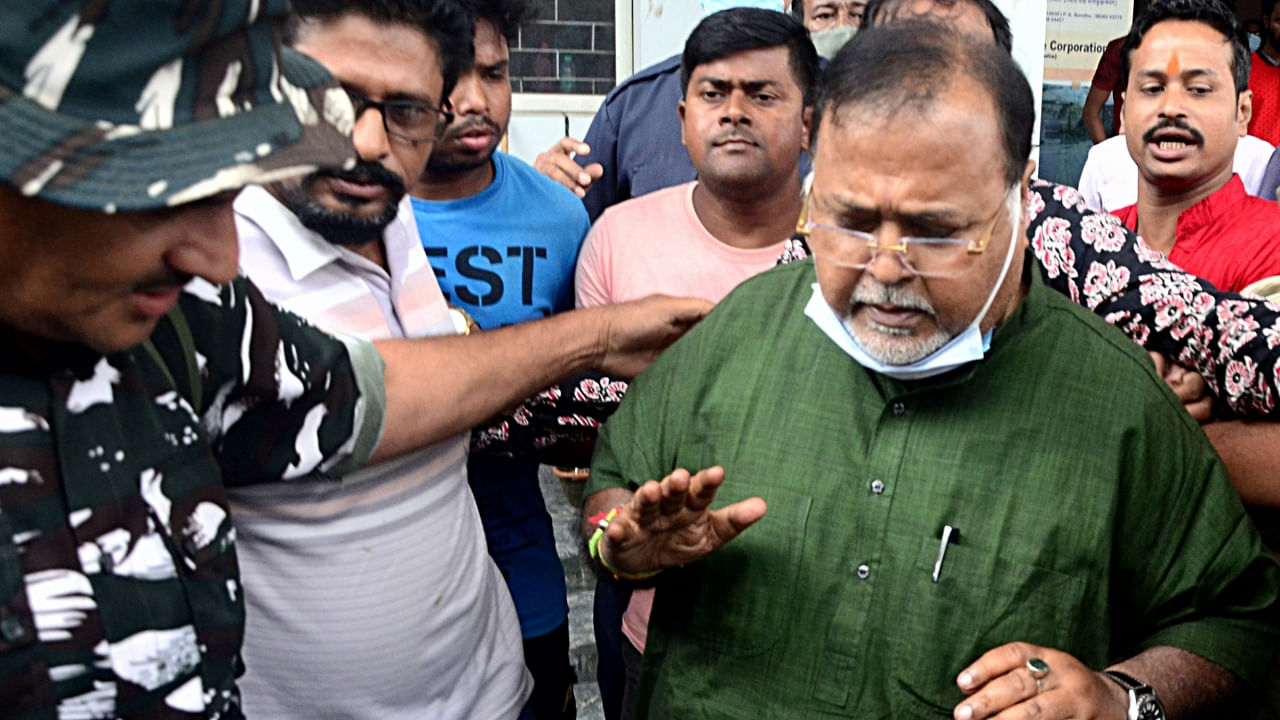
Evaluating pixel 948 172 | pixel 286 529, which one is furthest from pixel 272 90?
pixel 948 172

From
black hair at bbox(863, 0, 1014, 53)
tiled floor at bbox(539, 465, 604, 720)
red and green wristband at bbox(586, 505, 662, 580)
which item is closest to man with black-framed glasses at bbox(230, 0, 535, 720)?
red and green wristband at bbox(586, 505, 662, 580)

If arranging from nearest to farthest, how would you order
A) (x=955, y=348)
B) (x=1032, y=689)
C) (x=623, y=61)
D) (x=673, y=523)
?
(x=1032, y=689)
(x=673, y=523)
(x=955, y=348)
(x=623, y=61)

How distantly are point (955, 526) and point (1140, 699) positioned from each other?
0.38 m

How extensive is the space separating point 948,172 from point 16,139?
52.4 inches

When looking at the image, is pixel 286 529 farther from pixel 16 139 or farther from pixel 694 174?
pixel 694 174

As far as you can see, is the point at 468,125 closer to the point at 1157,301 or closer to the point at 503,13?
the point at 503,13

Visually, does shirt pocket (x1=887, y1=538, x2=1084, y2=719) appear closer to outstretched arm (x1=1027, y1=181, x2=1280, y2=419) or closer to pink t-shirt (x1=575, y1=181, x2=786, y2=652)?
outstretched arm (x1=1027, y1=181, x2=1280, y2=419)

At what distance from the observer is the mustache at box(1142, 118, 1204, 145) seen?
2.74 meters

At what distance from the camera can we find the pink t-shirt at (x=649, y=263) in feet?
9.05

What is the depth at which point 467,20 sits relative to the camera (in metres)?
2.41

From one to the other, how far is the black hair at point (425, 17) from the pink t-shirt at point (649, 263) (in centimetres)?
58

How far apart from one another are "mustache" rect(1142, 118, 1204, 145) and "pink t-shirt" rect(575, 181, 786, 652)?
930mm

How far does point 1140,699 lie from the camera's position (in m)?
1.77

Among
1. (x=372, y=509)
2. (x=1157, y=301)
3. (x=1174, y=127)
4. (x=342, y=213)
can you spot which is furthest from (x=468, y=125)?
(x=1174, y=127)
